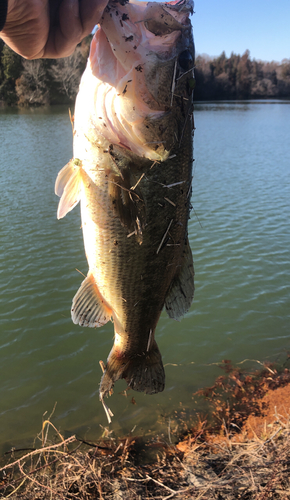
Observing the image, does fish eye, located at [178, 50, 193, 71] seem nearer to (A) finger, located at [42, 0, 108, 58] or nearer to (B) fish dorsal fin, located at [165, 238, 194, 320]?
(A) finger, located at [42, 0, 108, 58]

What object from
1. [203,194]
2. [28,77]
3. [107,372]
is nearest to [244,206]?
[203,194]

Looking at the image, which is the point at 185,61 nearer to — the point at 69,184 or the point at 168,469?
the point at 69,184

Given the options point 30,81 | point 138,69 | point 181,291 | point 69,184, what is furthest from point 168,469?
point 30,81

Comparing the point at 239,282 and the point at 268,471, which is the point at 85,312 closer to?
the point at 268,471

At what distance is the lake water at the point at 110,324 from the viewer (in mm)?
4840

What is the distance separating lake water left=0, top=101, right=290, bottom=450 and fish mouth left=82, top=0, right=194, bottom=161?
412cm

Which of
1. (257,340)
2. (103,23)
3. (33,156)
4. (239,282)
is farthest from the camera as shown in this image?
(33,156)

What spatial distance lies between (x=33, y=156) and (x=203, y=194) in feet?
30.8

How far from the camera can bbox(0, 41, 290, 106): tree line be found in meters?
38.0

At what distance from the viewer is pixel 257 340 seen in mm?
6367

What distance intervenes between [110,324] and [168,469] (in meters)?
3.21

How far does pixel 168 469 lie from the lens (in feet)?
11.8

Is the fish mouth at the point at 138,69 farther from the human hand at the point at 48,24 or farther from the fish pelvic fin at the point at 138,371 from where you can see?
the fish pelvic fin at the point at 138,371

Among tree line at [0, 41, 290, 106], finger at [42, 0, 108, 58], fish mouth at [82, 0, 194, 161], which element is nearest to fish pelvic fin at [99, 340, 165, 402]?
fish mouth at [82, 0, 194, 161]
